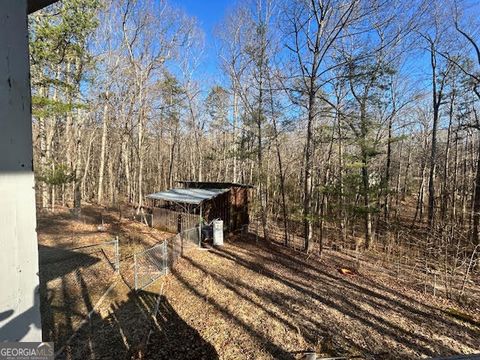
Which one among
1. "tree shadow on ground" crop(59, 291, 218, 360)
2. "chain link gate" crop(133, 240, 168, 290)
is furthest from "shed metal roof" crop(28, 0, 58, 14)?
"chain link gate" crop(133, 240, 168, 290)

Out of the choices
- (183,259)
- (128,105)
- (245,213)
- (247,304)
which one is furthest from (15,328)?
(128,105)

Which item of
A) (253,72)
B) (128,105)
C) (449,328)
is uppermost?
(253,72)

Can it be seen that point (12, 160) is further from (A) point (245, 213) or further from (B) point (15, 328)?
(A) point (245, 213)

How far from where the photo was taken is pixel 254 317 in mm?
6637

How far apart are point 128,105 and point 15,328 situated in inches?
840

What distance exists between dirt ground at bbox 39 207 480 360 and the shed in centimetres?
475

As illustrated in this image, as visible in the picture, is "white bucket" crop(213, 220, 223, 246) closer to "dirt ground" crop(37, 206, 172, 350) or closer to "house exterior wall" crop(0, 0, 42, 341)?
"dirt ground" crop(37, 206, 172, 350)

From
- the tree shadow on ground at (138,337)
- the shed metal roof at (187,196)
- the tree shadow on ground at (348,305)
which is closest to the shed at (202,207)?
the shed metal roof at (187,196)

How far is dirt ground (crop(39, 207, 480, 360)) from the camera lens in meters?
5.43

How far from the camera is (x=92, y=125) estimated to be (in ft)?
84.3
